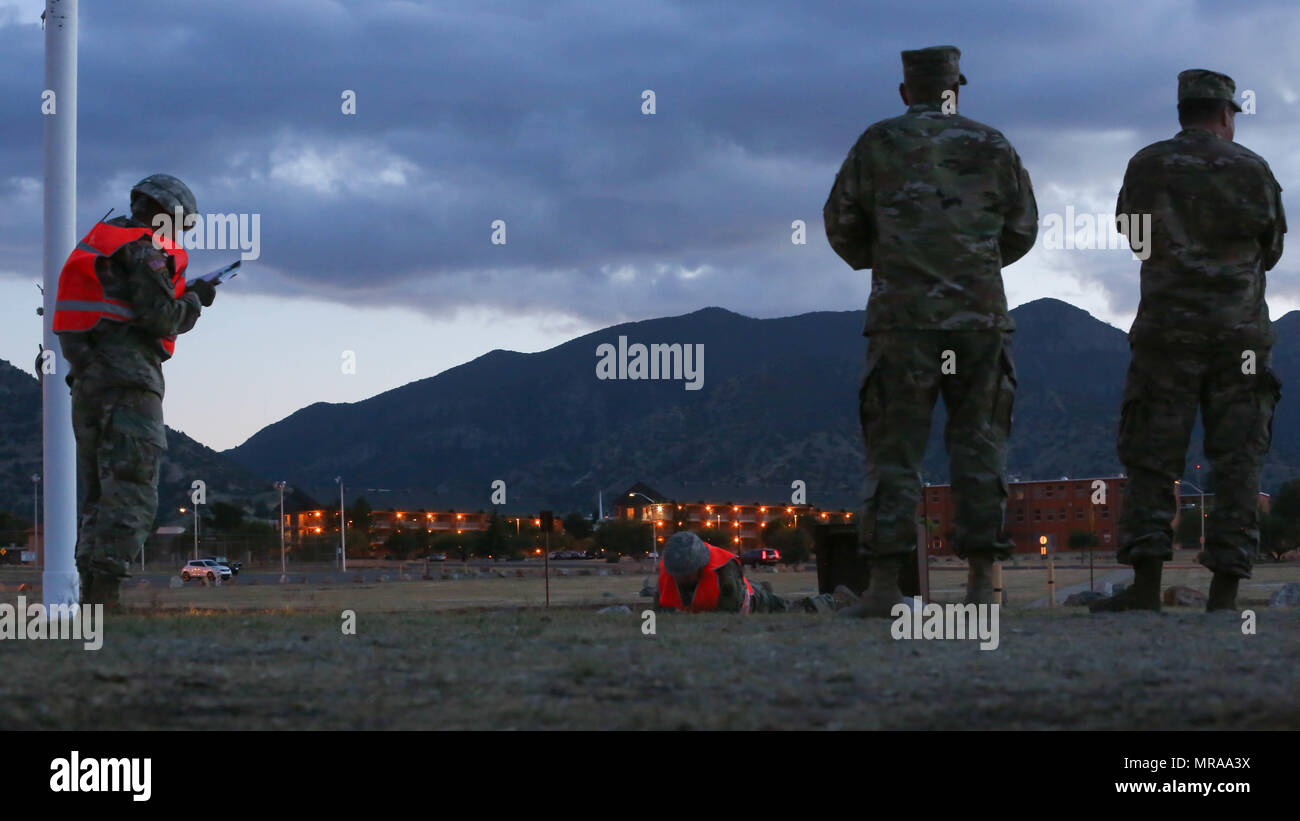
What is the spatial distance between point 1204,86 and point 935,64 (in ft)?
6.23

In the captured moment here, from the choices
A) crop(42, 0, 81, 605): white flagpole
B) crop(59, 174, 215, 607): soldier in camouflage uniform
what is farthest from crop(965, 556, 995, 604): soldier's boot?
crop(42, 0, 81, 605): white flagpole

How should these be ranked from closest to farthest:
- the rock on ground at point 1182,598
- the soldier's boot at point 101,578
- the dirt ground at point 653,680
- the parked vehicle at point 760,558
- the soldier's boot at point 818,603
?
the dirt ground at point 653,680
the soldier's boot at point 101,578
the soldier's boot at point 818,603
the rock on ground at point 1182,598
the parked vehicle at point 760,558

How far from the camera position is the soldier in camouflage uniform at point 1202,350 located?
8.35 m

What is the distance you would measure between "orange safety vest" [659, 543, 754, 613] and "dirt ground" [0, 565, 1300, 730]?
4247mm

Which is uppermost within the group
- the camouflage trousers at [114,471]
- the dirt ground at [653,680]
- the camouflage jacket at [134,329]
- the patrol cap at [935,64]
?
the patrol cap at [935,64]

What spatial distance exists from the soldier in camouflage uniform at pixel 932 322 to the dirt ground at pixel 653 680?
1204 mm

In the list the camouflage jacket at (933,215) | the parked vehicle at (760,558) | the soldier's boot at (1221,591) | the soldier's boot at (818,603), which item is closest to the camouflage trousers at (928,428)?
the camouflage jacket at (933,215)

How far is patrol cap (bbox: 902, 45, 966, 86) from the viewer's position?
7980 mm

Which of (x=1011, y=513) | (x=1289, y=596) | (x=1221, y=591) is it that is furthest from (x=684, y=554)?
(x=1011, y=513)

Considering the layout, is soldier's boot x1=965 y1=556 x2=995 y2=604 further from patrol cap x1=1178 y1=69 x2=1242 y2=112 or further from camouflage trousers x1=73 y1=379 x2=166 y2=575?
camouflage trousers x1=73 y1=379 x2=166 y2=575

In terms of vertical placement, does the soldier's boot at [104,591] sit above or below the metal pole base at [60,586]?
above

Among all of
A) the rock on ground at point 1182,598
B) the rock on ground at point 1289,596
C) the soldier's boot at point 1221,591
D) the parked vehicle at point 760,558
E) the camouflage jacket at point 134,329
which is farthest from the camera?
the parked vehicle at point 760,558

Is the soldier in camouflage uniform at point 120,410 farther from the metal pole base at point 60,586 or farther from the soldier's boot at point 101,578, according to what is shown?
the metal pole base at point 60,586
